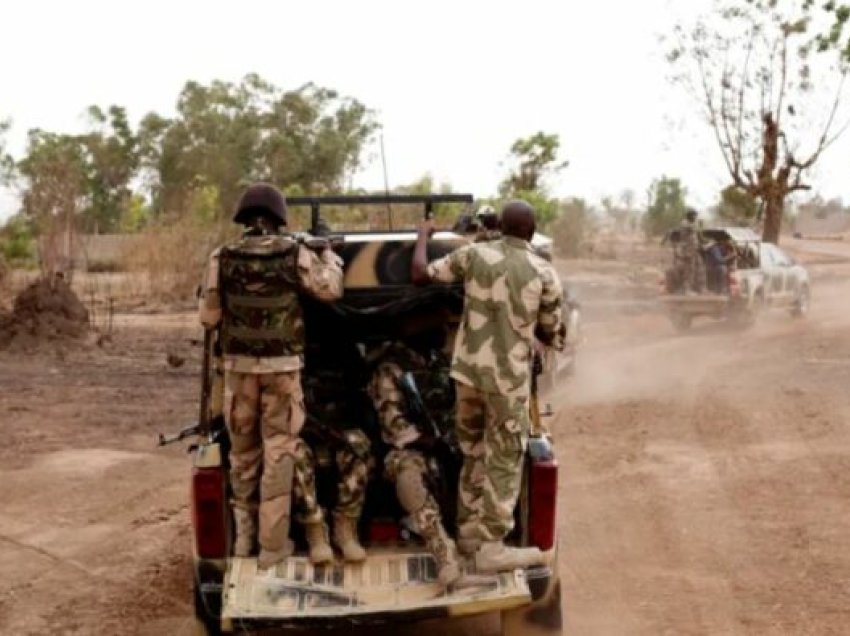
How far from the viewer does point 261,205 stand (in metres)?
5.52

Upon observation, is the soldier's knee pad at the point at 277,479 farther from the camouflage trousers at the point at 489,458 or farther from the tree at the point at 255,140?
the tree at the point at 255,140

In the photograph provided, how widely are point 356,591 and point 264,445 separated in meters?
0.72

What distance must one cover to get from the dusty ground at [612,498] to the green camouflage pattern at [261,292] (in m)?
1.77

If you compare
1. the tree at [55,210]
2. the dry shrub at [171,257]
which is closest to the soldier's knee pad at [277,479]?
the tree at [55,210]

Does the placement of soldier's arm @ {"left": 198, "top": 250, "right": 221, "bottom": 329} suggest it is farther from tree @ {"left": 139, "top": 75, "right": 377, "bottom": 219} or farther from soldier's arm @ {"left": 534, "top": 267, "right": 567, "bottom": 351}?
tree @ {"left": 139, "top": 75, "right": 377, "bottom": 219}

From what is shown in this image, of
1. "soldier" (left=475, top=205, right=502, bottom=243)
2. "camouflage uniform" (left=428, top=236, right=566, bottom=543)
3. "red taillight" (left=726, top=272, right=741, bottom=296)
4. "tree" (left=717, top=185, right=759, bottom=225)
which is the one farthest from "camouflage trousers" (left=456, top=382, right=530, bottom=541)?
"tree" (left=717, top=185, right=759, bottom=225)

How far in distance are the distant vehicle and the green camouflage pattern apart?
691 inches

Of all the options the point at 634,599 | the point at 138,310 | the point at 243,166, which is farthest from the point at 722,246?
the point at 243,166

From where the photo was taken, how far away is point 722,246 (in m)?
23.0

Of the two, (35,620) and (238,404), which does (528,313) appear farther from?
(35,620)

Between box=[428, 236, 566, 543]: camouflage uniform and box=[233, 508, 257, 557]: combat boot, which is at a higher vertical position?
box=[428, 236, 566, 543]: camouflage uniform

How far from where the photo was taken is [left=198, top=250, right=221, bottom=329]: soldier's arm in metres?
5.57

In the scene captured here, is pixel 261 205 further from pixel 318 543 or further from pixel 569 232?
pixel 569 232

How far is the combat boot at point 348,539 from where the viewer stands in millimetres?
5586
